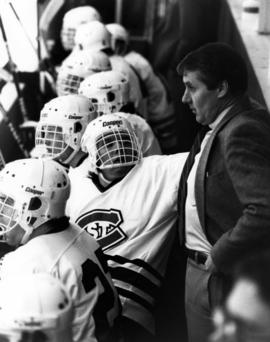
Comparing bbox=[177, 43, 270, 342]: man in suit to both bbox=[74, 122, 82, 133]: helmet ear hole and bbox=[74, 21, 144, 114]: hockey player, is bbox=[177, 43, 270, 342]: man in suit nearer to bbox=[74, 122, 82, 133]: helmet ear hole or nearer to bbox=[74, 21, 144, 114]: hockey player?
bbox=[74, 122, 82, 133]: helmet ear hole

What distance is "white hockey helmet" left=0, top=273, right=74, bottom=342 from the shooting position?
2455mm

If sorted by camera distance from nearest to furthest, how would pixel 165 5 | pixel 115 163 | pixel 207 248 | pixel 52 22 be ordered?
pixel 207 248, pixel 115 163, pixel 52 22, pixel 165 5

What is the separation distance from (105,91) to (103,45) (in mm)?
1339

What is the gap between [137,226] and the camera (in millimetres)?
3633

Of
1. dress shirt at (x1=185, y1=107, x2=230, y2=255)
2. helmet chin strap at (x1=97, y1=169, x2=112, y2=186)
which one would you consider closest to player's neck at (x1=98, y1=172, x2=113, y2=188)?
helmet chin strap at (x1=97, y1=169, x2=112, y2=186)

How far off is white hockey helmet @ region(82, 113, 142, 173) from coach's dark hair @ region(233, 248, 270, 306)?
77.5 inches

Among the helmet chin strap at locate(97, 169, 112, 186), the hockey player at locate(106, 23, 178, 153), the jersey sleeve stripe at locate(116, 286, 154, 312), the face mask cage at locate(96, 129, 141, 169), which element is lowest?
the hockey player at locate(106, 23, 178, 153)

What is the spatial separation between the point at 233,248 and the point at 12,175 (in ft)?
2.52

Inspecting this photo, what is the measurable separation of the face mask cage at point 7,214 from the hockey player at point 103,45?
9.89 ft

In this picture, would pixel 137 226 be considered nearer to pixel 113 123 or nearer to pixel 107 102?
pixel 113 123

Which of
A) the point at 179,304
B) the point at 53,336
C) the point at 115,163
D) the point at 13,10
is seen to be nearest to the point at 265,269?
the point at 53,336

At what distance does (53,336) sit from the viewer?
2.49 m

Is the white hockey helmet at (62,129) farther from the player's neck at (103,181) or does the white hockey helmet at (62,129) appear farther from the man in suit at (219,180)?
the man in suit at (219,180)

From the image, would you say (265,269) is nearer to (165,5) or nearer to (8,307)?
(8,307)
